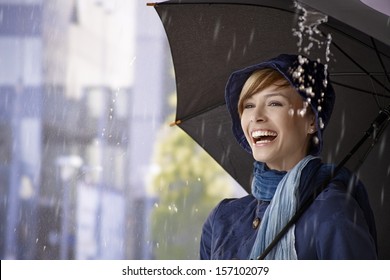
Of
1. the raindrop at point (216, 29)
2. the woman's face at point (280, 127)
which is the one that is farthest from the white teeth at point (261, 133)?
the raindrop at point (216, 29)

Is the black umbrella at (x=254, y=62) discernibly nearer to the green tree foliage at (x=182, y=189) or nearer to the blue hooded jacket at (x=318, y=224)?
the blue hooded jacket at (x=318, y=224)

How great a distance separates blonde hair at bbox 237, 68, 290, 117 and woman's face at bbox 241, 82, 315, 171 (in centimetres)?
1

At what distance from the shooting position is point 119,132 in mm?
11109

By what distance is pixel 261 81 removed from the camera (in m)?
2.65

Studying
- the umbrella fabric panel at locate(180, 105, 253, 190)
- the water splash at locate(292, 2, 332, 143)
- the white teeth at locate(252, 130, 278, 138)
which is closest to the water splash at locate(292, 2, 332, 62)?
the water splash at locate(292, 2, 332, 143)

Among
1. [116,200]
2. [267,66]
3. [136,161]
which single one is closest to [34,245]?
[116,200]

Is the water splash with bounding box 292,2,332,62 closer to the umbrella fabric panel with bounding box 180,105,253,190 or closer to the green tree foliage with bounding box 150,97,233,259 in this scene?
the umbrella fabric panel with bounding box 180,105,253,190

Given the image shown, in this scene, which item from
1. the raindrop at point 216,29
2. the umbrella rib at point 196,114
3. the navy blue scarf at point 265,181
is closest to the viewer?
the navy blue scarf at point 265,181

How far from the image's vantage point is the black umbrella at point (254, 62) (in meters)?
2.84

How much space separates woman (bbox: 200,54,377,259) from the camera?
2.41 meters

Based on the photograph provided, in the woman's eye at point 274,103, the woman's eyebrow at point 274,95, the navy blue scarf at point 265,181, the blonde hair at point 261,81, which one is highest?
the blonde hair at point 261,81

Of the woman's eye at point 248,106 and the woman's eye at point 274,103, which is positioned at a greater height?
the woman's eye at point 274,103
